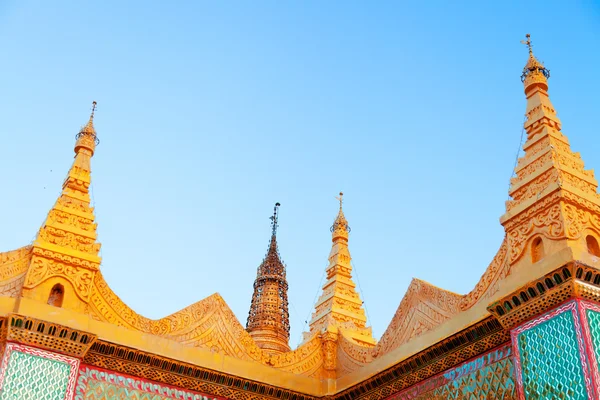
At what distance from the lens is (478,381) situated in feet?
23.2

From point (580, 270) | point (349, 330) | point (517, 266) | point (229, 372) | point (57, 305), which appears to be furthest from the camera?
point (349, 330)

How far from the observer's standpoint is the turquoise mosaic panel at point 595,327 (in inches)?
226

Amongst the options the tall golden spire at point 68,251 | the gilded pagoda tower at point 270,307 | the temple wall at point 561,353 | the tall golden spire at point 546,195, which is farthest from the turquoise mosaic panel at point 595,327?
the gilded pagoda tower at point 270,307

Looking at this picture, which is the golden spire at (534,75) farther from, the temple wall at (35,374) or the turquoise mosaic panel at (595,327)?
the temple wall at (35,374)

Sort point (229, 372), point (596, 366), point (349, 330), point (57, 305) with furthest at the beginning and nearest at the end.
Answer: point (349, 330) → point (229, 372) → point (57, 305) → point (596, 366)

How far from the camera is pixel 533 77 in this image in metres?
8.03

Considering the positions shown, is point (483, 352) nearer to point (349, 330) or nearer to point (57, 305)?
point (349, 330)

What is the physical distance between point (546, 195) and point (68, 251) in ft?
17.1

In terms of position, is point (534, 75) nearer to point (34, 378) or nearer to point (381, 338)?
point (381, 338)

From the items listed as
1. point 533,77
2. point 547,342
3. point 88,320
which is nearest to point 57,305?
point 88,320

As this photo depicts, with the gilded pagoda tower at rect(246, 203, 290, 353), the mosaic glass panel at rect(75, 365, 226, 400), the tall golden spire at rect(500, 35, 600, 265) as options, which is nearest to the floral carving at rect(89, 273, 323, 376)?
the mosaic glass panel at rect(75, 365, 226, 400)

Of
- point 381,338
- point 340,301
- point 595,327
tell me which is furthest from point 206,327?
point 595,327

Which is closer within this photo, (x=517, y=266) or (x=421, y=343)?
(x=517, y=266)

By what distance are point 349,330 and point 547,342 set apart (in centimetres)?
432
